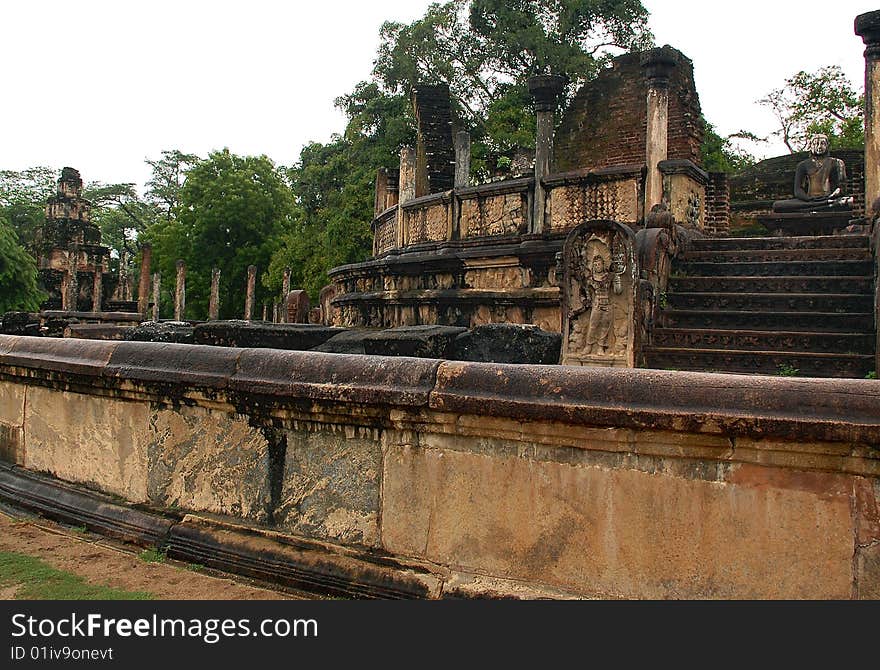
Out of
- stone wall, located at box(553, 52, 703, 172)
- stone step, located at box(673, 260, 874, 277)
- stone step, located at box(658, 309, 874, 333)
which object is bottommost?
stone step, located at box(658, 309, 874, 333)

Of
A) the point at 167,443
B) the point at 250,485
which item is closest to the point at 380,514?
the point at 250,485

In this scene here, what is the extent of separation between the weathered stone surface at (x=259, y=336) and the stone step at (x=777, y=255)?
486cm

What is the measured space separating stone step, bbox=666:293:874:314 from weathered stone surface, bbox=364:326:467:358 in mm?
3447

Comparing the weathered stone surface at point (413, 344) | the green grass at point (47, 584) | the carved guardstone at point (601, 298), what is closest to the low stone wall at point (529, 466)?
the green grass at point (47, 584)

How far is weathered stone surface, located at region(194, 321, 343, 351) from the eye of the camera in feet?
23.4

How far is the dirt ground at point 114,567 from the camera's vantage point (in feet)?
8.47

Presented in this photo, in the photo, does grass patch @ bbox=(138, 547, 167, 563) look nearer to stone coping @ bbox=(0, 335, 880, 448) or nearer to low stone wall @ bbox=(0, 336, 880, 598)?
low stone wall @ bbox=(0, 336, 880, 598)

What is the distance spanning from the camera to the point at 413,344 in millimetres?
5492

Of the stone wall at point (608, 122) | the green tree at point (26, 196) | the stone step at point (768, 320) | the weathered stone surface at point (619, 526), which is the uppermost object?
the green tree at point (26, 196)

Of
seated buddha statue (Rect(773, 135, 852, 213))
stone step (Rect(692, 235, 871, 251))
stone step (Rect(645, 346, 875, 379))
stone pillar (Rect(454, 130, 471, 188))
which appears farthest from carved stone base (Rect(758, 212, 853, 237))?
stone step (Rect(645, 346, 875, 379))

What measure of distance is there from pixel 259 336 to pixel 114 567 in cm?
447

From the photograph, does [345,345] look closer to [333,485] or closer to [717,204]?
[333,485]

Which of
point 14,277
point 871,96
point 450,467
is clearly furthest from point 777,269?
point 14,277

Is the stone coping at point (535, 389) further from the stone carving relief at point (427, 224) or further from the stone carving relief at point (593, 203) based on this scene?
the stone carving relief at point (427, 224)
